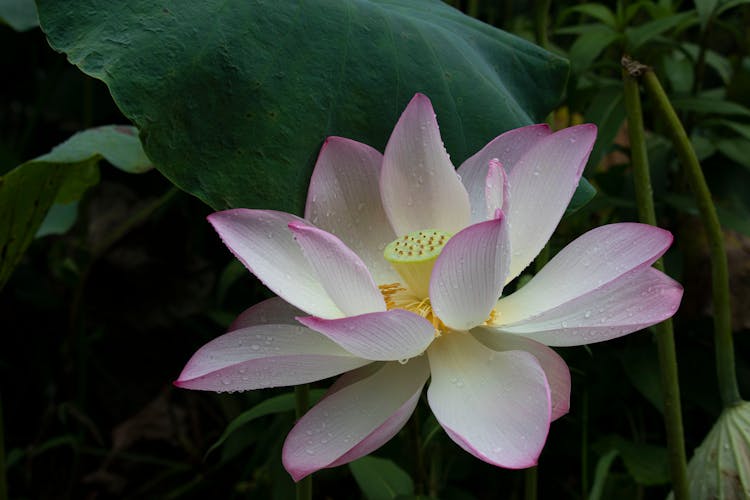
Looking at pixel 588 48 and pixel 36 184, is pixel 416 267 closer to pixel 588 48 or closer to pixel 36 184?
pixel 36 184

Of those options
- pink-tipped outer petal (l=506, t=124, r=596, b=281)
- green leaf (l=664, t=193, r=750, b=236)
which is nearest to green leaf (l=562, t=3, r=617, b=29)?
green leaf (l=664, t=193, r=750, b=236)

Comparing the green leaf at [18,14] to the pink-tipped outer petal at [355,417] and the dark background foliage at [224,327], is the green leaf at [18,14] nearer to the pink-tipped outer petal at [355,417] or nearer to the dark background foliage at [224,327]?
the dark background foliage at [224,327]

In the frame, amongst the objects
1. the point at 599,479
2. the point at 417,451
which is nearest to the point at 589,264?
the point at 417,451

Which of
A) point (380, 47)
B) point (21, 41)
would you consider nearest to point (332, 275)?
point (380, 47)

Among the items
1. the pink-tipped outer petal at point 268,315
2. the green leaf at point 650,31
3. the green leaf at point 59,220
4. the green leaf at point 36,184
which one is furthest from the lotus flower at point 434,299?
the green leaf at point 59,220

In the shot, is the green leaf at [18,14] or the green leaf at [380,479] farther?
the green leaf at [18,14]

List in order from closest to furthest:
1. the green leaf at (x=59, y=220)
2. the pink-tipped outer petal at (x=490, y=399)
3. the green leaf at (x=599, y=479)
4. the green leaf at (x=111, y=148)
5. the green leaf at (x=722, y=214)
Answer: the pink-tipped outer petal at (x=490, y=399) → the green leaf at (x=599, y=479) → the green leaf at (x=111, y=148) → the green leaf at (x=722, y=214) → the green leaf at (x=59, y=220)

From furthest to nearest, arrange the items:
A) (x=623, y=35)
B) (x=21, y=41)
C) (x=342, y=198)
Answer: (x=21, y=41) → (x=623, y=35) → (x=342, y=198)

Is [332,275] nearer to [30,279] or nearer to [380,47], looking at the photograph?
[380,47]
